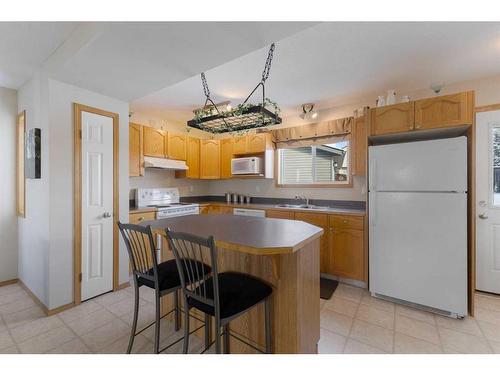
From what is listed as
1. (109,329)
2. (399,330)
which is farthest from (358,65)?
(109,329)

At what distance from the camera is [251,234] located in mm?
1566

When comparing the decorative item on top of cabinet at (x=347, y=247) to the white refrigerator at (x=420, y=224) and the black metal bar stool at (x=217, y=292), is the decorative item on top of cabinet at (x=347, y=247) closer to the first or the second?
the white refrigerator at (x=420, y=224)

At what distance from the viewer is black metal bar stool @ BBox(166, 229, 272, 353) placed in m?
1.20

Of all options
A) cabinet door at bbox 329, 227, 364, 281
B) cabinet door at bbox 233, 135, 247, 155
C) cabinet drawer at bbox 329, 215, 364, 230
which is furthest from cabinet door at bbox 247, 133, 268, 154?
cabinet door at bbox 329, 227, 364, 281

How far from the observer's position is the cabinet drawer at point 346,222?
2.85 meters

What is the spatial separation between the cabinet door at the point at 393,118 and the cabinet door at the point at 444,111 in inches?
2.4

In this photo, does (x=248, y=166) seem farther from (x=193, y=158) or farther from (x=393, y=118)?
(x=393, y=118)

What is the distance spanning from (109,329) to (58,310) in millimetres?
712

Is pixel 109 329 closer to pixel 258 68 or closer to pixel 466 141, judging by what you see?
pixel 258 68

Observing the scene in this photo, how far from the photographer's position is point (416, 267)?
7.75ft

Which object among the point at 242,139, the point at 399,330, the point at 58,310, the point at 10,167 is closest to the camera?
the point at 399,330

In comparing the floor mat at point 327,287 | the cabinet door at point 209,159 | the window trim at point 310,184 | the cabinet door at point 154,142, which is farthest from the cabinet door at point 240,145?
the floor mat at point 327,287

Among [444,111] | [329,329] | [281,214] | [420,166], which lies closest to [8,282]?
[281,214]

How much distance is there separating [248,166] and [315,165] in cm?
113
